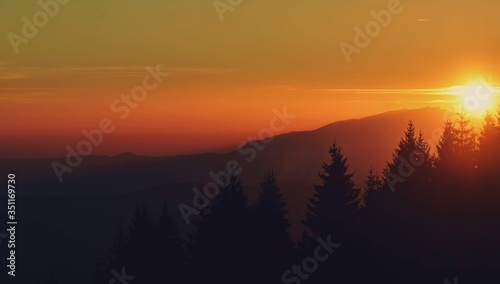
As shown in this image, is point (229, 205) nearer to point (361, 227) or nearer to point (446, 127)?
point (361, 227)

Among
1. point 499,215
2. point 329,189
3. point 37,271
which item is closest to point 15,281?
point 37,271

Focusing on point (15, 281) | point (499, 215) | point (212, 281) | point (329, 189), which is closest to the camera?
point (499, 215)

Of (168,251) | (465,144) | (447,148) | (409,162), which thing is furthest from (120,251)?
(465,144)

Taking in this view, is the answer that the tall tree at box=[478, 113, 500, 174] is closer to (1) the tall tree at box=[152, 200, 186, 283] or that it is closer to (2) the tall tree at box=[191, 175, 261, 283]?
(2) the tall tree at box=[191, 175, 261, 283]

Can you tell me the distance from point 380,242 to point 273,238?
8.55m

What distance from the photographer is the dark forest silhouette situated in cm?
3562

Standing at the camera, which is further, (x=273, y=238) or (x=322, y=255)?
(x=273, y=238)

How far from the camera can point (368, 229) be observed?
39.6m

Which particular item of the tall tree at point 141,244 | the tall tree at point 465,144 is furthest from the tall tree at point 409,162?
the tall tree at point 141,244

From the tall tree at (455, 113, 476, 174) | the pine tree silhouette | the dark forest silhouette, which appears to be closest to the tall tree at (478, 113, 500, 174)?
the dark forest silhouette

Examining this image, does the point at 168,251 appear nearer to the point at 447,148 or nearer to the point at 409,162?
the point at 409,162

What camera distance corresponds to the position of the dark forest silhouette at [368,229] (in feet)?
117

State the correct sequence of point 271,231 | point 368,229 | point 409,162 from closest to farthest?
point 368,229 → point 271,231 → point 409,162

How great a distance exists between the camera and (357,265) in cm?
3781
